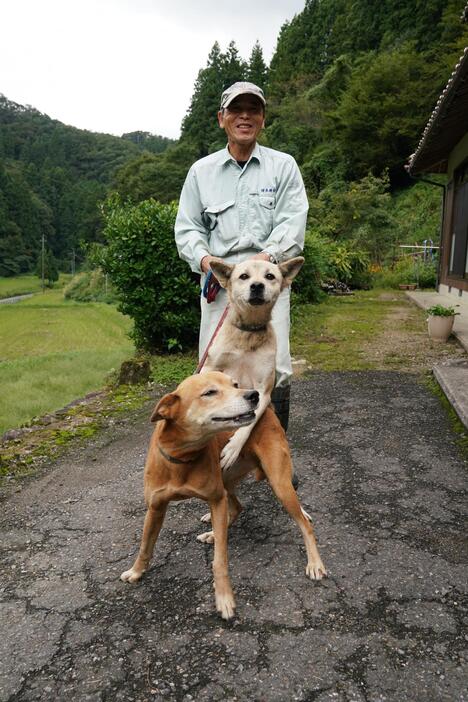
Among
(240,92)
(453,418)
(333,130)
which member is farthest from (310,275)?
(333,130)

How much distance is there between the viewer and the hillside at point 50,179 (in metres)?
72.6

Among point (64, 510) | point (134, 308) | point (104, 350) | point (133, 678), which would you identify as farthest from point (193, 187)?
point (104, 350)

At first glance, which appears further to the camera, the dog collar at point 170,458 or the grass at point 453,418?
the grass at point 453,418

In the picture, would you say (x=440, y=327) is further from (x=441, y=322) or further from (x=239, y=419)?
(x=239, y=419)

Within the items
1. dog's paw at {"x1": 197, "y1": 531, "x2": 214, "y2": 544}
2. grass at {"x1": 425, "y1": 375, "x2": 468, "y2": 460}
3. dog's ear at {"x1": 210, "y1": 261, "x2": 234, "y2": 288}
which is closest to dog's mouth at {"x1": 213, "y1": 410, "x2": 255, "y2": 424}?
dog's ear at {"x1": 210, "y1": 261, "x2": 234, "y2": 288}

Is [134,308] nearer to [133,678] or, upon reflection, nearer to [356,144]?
[133,678]

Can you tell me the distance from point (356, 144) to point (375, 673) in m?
35.3

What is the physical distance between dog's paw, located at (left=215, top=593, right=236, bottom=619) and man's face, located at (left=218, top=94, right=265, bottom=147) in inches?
95.5

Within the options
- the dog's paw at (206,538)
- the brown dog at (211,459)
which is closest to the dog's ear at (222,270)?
the brown dog at (211,459)

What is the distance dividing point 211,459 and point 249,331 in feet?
2.25

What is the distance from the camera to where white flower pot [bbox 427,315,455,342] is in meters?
8.66

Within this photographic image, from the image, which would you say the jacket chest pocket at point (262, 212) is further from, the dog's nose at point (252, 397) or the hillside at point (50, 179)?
the hillside at point (50, 179)

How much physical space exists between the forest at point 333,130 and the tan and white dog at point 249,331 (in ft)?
21.4

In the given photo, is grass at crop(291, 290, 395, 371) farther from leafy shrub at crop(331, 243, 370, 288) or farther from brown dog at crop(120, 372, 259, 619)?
brown dog at crop(120, 372, 259, 619)
